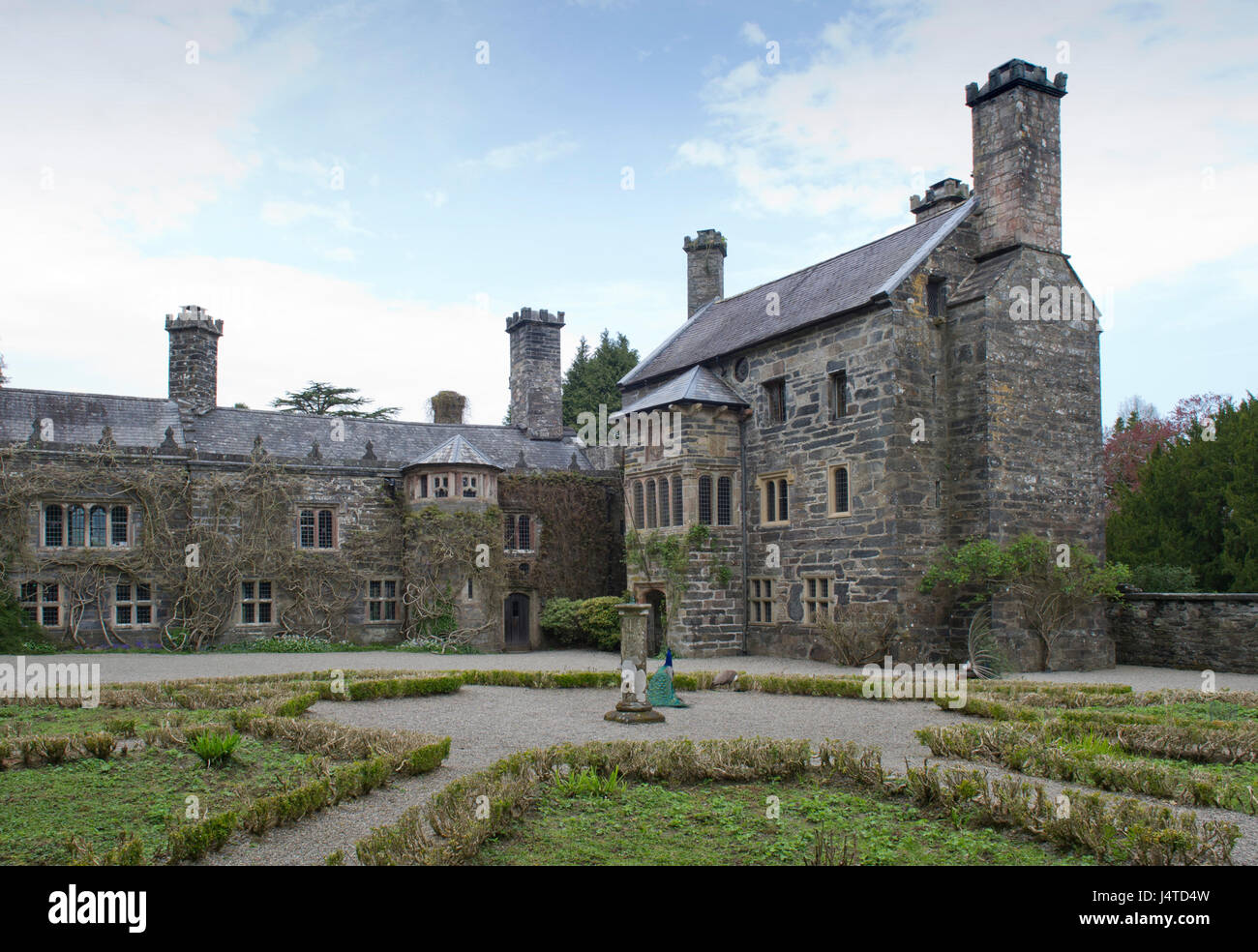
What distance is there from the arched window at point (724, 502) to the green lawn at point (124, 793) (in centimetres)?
1603

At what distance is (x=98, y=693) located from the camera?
50.6 feet

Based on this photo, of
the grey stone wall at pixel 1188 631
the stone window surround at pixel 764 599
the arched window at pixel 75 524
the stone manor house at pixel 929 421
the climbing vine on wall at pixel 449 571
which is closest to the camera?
the grey stone wall at pixel 1188 631

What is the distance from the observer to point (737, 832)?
7.86 m

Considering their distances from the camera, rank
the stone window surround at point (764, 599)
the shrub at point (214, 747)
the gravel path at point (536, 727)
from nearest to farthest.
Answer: the gravel path at point (536, 727) → the shrub at point (214, 747) → the stone window surround at point (764, 599)

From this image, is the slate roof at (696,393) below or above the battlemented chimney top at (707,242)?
below

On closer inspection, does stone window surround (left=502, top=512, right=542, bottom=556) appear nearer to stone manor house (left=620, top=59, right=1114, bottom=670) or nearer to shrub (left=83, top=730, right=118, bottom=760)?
stone manor house (left=620, top=59, right=1114, bottom=670)

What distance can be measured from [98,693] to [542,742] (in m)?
7.96

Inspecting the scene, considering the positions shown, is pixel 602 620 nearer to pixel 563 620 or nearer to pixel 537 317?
pixel 563 620

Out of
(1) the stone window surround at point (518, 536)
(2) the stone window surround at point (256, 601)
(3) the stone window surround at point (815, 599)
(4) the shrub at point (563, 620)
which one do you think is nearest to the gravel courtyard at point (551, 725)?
(3) the stone window surround at point (815, 599)

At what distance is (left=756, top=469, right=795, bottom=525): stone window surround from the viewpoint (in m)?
24.5

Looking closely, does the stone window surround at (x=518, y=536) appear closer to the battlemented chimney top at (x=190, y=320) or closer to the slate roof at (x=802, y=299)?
the slate roof at (x=802, y=299)

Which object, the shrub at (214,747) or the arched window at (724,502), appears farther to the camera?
the arched window at (724,502)

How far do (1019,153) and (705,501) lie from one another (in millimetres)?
11172

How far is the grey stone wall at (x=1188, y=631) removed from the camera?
67.8 ft
